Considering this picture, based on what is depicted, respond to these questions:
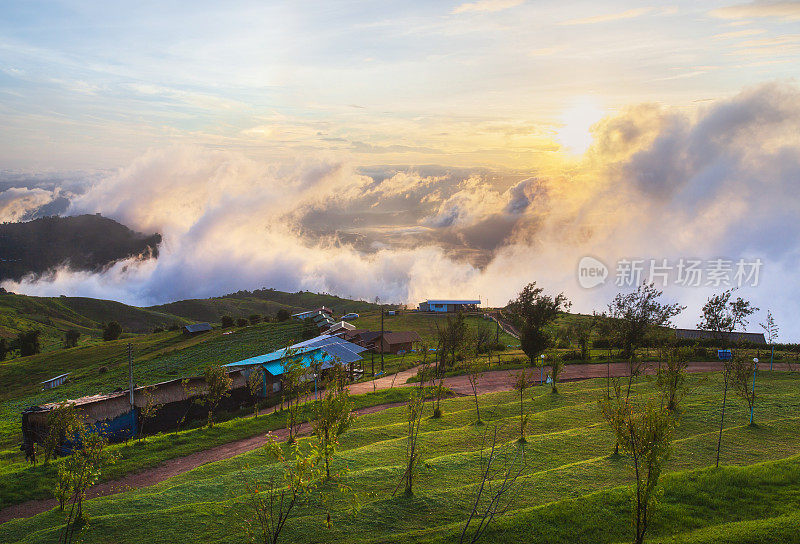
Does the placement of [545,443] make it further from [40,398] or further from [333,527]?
[40,398]

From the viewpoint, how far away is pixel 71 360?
92188 millimetres

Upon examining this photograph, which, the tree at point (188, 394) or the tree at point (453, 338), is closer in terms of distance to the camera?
the tree at point (188, 394)

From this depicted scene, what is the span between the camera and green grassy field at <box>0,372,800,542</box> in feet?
45.2

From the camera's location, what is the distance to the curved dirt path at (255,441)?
2162cm

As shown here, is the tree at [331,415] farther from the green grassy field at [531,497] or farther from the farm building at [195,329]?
the farm building at [195,329]

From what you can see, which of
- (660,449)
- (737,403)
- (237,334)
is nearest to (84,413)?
(660,449)

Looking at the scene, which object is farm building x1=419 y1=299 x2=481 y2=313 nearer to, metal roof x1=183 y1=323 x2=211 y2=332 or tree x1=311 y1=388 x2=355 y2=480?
metal roof x1=183 y1=323 x2=211 y2=332

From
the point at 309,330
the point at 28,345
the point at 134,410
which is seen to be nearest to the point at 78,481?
the point at 134,410

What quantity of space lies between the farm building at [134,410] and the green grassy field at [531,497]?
16.4m

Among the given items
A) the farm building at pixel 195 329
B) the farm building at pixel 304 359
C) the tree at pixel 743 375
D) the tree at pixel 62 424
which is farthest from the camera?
the farm building at pixel 195 329

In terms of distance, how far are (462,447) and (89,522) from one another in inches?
559

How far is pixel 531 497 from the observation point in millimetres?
15453

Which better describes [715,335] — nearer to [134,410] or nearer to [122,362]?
[134,410]

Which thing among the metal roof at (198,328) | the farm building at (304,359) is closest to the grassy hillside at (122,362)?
the metal roof at (198,328)
